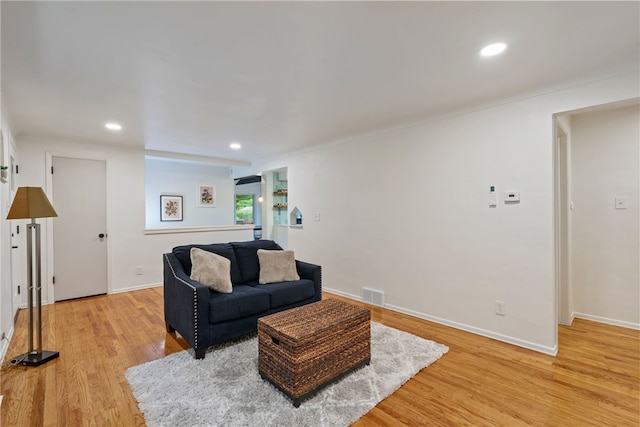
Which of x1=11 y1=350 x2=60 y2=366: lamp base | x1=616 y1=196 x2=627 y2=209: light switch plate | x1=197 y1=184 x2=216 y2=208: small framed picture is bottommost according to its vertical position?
x1=11 y1=350 x2=60 y2=366: lamp base

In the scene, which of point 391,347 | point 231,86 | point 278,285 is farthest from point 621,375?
point 231,86

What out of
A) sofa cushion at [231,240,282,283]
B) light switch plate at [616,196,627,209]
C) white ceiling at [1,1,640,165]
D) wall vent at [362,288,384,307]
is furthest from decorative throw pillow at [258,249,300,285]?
light switch plate at [616,196,627,209]

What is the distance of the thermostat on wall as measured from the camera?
2719mm

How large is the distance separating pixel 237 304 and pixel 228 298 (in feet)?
0.32

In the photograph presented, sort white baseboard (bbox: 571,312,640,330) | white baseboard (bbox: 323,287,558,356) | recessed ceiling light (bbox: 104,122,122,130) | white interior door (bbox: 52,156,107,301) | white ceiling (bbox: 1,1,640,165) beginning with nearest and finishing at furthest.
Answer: white ceiling (bbox: 1,1,640,165), white baseboard (bbox: 323,287,558,356), white baseboard (bbox: 571,312,640,330), recessed ceiling light (bbox: 104,122,122,130), white interior door (bbox: 52,156,107,301)

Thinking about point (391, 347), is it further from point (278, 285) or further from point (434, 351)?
point (278, 285)

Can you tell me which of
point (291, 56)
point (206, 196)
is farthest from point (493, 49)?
point (206, 196)

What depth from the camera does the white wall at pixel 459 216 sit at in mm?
2594

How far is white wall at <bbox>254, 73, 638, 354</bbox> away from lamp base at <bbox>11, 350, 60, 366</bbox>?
3202 mm

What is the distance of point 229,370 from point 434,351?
1.73 metres

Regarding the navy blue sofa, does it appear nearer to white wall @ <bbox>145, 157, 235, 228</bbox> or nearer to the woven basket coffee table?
the woven basket coffee table

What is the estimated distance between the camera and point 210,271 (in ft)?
9.16

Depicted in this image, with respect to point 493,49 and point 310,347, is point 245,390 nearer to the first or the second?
point 310,347

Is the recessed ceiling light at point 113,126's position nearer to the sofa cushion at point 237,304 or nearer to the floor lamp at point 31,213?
the floor lamp at point 31,213
